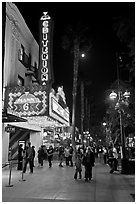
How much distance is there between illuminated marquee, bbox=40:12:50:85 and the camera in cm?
1944

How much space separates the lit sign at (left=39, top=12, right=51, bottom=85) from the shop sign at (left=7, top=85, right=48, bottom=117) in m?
1.54

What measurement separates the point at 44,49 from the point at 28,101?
15.7 feet

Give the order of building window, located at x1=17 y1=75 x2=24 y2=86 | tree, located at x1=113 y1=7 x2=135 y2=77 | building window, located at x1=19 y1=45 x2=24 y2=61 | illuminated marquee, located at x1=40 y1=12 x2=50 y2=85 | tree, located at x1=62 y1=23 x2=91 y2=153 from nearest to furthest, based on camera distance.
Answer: tree, located at x1=113 y1=7 x2=135 y2=77 → illuminated marquee, located at x1=40 y1=12 x2=50 y2=85 → building window, located at x1=17 y1=75 x2=24 y2=86 → building window, located at x1=19 y1=45 x2=24 y2=61 → tree, located at x1=62 y1=23 x2=91 y2=153

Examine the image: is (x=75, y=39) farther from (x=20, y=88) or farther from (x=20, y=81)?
(x=20, y=88)

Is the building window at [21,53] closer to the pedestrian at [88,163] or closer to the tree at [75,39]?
the tree at [75,39]

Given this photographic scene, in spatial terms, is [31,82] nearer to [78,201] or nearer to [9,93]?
[9,93]

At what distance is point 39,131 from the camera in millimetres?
30328

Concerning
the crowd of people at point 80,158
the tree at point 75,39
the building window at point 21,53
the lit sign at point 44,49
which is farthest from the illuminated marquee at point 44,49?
the tree at point 75,39

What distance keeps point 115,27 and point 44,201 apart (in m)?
5.87

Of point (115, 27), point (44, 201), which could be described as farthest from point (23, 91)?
point (115, 27)

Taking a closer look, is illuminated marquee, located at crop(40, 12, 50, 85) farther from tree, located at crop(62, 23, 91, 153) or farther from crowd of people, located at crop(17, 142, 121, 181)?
tree, located at crop(62, 23, 91, 153)

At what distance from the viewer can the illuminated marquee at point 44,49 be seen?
19438 mm

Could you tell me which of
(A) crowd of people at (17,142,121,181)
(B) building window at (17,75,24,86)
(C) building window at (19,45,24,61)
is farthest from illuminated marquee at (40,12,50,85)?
(A) crowd of people at (17,142,121,181)

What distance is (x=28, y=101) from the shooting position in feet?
→ 59.7
